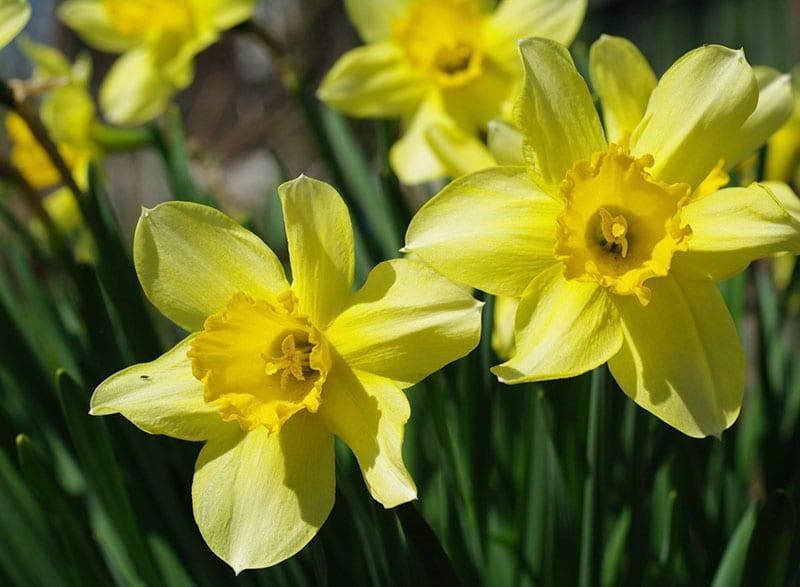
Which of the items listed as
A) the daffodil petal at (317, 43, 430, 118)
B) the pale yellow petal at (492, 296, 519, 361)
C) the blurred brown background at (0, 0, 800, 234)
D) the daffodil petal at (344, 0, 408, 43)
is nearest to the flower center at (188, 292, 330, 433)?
the pale yellow petal at (492, 296, 519, 361)

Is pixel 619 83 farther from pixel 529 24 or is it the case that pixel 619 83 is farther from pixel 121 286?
pixel 121 286

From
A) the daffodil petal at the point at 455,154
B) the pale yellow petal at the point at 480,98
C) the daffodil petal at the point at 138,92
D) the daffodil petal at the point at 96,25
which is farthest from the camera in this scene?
the daffodil petal at the point at 96,25

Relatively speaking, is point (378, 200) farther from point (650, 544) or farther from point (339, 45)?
point (339, 45)

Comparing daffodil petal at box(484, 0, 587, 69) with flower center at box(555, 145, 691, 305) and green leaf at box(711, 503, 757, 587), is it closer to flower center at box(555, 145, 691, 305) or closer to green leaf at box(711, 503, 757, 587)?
flower center at box(555, 145, 691, 305)

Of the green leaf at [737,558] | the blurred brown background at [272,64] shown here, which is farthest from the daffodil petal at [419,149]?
the blurred brown background at [272,64]

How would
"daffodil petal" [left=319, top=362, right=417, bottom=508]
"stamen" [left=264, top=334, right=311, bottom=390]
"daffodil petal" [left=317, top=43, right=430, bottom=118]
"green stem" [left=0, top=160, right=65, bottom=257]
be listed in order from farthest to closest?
"daffodil petal" [left=317, top=43, right=430, bottom=118] < "green stem" [left=0, top=160, right=65, bottom=257] < "stamen" [left=264, top=334, right=311, bottom=390] < "daffodil petal" [left=319, top=362, right=417, bottom=508]

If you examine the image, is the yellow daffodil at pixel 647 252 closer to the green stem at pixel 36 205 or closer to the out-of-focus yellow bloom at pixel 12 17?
the out-of-focus yellow bloom at pixel 12 17

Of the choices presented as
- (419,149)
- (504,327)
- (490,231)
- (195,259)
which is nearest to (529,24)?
(419,149)
